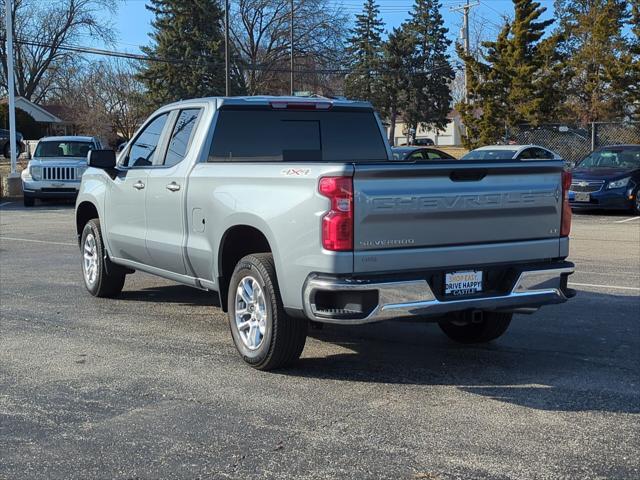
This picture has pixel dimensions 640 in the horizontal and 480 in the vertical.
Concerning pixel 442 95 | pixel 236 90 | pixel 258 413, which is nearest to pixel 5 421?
pixel 258 413

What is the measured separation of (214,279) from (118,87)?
56405 millimetres

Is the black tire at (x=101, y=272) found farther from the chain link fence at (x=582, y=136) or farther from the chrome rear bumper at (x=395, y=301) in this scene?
the chain link fence at (x=582, y=136)

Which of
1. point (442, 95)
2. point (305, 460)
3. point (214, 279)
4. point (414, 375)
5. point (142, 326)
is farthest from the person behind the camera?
point (442, 95)

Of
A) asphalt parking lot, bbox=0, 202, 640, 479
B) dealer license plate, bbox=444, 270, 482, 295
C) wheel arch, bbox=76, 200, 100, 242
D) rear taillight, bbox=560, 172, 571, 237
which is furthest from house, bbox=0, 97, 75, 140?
dealer license plate, bbox=444, 270, 482, 295

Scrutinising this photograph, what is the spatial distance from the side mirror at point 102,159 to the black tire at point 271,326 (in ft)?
8.09

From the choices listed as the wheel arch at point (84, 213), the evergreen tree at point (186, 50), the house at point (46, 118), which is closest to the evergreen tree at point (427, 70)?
the evergreen tree at point (186, 50)

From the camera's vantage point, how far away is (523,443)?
4.35m

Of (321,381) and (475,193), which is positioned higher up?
(475,193)

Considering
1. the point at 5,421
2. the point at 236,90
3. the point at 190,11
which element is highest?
the point at 190,11

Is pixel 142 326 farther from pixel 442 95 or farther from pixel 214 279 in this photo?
pixel 442 95

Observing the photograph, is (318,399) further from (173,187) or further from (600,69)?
(600,69)

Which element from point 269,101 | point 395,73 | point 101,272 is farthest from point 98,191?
point 395,73

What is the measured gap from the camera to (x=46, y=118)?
6650 centimetres

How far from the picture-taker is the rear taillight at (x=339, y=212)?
481cm
